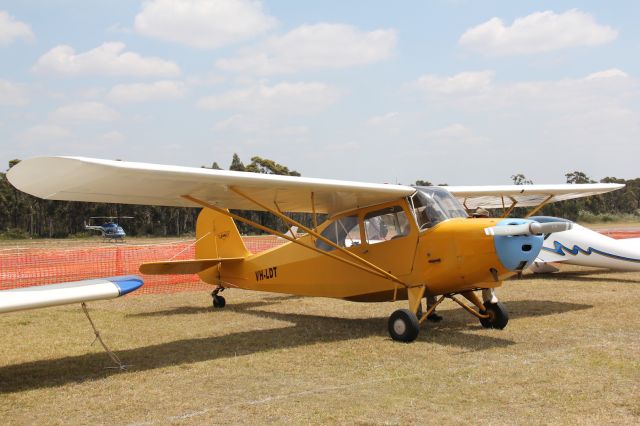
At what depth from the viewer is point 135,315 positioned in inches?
427

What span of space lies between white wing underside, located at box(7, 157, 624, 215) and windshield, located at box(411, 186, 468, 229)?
0.61ft

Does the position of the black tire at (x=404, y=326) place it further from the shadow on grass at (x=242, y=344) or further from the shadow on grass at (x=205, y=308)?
the shadow on grass at (x=205, y=308)

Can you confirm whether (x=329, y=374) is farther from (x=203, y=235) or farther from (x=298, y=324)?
(x=203, y=235)

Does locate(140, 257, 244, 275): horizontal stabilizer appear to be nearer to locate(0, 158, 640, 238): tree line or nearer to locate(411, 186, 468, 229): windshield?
locate(411, 186, 468, 229): windshield

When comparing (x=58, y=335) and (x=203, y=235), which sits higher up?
(x=203, y=235)

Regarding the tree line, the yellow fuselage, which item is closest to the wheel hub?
the yellow fuselage

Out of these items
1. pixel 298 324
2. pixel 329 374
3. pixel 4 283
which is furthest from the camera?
pixel 4 283

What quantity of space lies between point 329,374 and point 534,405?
2.14 meters

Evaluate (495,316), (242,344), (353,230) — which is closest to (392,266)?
(353,230)

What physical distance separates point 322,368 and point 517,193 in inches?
271

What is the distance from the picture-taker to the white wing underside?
6199 millimetres

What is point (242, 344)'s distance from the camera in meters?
7.95

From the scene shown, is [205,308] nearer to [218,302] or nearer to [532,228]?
[218,302]

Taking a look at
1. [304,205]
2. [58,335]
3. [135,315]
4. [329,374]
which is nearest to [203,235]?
[135,315]
